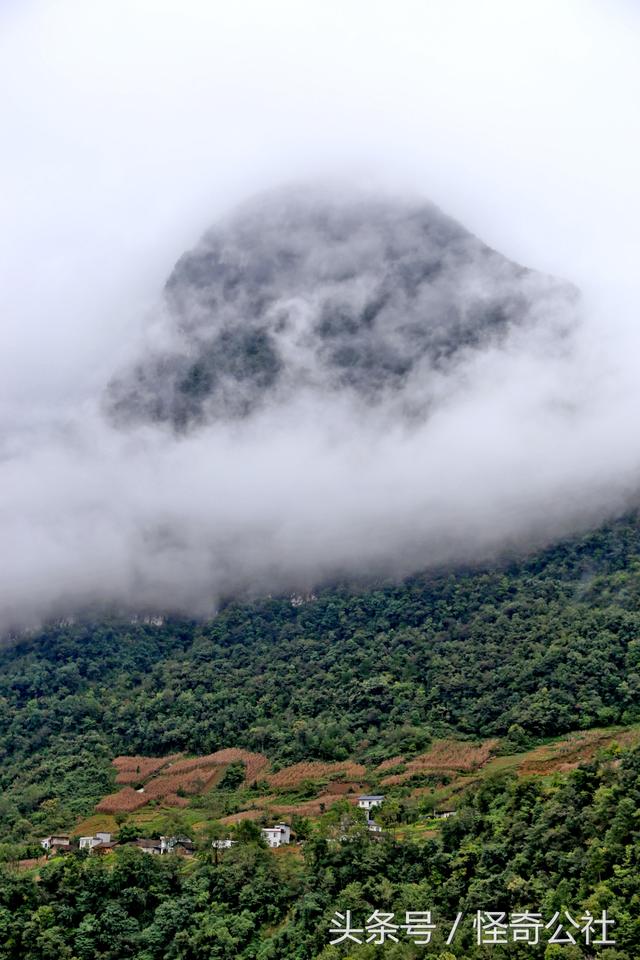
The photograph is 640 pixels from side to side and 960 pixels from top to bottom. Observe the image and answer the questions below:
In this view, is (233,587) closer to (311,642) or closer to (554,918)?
(311,642)

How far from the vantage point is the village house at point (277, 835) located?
44.2m

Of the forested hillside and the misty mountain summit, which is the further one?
the misty mountain summit

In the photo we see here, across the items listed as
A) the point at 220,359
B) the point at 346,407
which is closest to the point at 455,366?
the point at 346,407

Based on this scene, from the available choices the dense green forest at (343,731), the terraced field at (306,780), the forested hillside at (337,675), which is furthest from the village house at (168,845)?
the forested hillside at (337,675)

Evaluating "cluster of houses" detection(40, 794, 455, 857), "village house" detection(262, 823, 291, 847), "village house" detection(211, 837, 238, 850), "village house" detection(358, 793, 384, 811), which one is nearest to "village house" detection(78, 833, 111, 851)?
"cluster of houses" detection(40, 794, 455, 857)

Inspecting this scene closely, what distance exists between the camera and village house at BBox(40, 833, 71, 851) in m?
46.8

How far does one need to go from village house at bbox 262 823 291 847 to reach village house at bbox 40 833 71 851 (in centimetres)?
922

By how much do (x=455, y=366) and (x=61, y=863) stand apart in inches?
2732

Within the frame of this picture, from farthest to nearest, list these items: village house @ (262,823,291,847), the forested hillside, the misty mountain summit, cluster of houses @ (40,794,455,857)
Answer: the misty mountain summit → the forested hillside → village house @ (262,823,291,847) → cluster of houses @ (40,794,455,857)

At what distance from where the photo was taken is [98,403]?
106m

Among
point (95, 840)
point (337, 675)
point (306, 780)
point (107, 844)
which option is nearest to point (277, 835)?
point (107, 844)

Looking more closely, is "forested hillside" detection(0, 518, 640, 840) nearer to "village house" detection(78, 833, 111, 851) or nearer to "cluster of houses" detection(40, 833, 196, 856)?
"cluster of houses" detection(40, 833, 196, 856)

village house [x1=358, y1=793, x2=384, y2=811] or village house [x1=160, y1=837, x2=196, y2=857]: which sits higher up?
village house [x1=358, y1=793, x2=384, y2=811]

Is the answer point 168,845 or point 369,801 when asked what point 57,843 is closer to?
point 168,845
